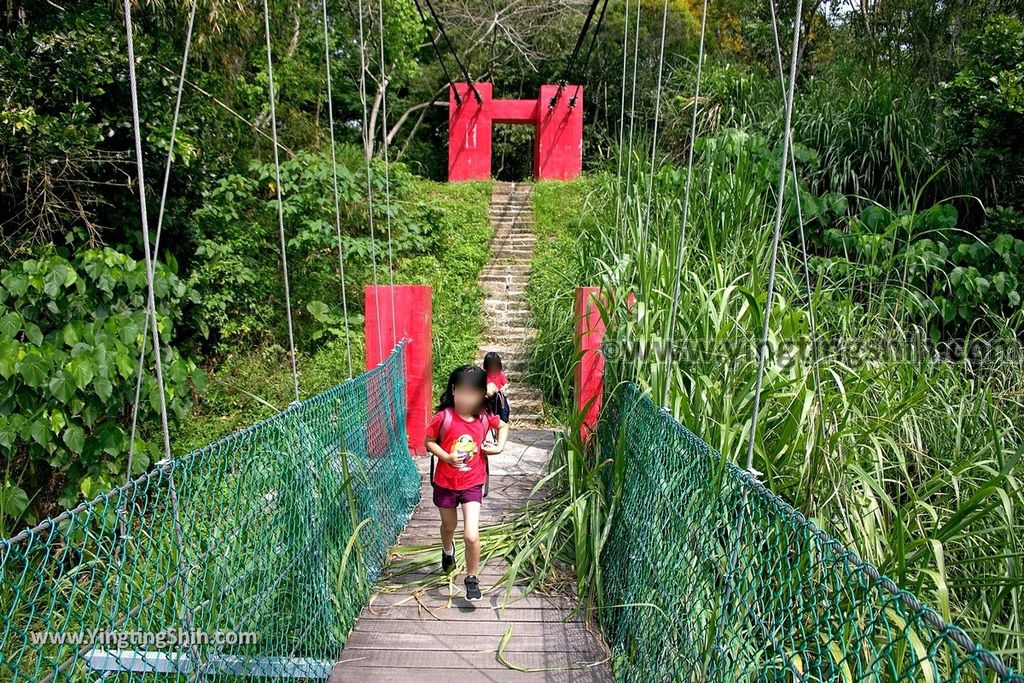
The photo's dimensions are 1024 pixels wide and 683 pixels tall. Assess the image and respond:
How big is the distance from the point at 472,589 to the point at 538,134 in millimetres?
9745

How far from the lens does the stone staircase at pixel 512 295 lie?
5.99 meters

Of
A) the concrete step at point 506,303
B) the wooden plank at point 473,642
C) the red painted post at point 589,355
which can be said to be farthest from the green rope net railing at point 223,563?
the concrete step at point 506,303

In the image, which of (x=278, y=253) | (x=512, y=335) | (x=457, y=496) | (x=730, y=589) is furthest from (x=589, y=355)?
(x=278, y=253)

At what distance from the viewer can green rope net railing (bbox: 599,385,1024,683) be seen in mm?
1231

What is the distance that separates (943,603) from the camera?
63.2 inches

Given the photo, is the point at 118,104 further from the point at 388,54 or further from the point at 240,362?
the point at 388,54

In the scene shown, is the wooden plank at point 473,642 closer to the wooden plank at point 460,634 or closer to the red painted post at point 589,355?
the wooden plank at point 460,634

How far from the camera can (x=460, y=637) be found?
2420mm

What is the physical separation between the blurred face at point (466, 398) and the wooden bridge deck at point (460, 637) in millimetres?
723

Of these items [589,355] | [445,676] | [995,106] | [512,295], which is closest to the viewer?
[445,676]

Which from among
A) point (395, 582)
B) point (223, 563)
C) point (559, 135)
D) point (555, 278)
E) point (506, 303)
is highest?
point (559, 135)

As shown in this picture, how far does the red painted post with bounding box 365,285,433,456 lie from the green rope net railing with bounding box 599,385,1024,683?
2.15m

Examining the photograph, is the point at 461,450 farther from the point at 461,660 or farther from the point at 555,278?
the point at 555,278

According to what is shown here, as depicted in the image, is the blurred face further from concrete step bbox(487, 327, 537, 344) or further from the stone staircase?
concrete step bbox(487, 327, 537, 344)
